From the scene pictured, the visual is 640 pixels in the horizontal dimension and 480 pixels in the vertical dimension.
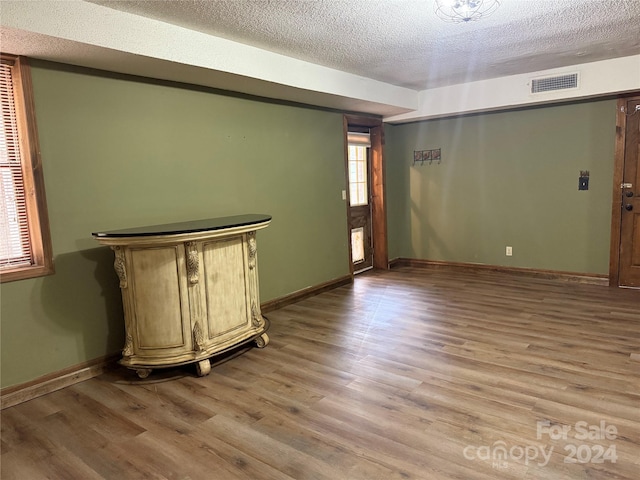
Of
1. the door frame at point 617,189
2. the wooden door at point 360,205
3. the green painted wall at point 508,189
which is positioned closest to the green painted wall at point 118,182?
the wooden door at point 360,205

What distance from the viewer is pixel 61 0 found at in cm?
234

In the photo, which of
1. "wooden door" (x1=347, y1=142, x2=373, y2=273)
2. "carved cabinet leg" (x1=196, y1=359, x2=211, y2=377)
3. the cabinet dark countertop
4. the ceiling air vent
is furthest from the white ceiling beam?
"carved cabinet leg" (x1=196, y1=359, x2=211, y2=377)

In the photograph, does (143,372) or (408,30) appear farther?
(408,30)

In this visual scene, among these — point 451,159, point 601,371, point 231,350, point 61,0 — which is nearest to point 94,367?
point 231,350

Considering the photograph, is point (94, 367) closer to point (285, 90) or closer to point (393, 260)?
point (285, 90)

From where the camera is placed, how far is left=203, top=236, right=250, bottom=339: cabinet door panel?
3.04 metres

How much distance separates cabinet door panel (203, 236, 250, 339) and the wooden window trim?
1.02 m

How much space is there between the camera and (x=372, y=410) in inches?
96.8

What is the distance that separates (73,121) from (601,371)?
389 cm

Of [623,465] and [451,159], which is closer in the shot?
[623,465]

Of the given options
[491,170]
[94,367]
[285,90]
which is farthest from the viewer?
[491,170]

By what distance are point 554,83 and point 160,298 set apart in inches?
178

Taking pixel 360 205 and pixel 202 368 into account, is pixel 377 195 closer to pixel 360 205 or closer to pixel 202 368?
pixel 360 205

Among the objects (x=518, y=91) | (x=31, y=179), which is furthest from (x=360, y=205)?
(x=31, y=179)
